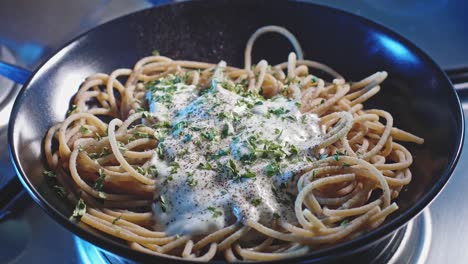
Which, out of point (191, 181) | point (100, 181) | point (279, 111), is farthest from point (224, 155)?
point (100, 181)

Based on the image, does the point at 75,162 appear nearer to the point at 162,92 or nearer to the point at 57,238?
the point at 57,238

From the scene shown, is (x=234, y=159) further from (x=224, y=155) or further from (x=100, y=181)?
(x=100, y=181)

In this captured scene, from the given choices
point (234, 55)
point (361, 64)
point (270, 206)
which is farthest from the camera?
point (234, 55)

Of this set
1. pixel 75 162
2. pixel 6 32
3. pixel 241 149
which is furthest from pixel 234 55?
pixel 6 32

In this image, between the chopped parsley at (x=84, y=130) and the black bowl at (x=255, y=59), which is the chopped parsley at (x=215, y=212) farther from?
the chopped parsley at (x=84, y=130)

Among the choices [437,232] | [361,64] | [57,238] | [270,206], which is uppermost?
[361,64]

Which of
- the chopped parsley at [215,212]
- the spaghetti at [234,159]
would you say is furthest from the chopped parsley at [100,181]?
the chopped parsley at [215,212]
